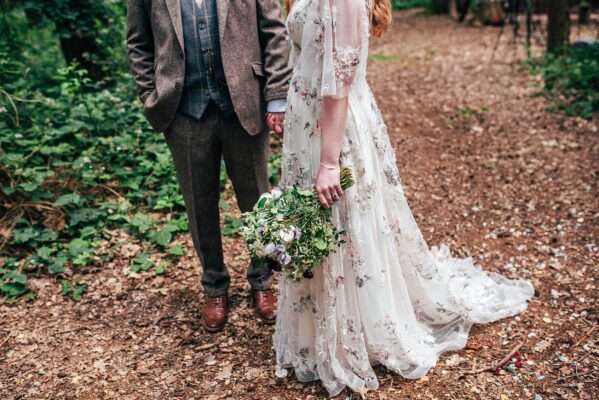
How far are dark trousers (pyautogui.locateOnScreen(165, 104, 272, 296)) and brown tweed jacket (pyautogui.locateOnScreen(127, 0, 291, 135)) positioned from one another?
0.37 ft

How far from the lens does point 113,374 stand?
2717 mm

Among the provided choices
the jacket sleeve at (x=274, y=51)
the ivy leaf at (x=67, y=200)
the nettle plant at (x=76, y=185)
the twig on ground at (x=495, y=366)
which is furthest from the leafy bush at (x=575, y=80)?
the ivy leaf at (x=67, y=200)

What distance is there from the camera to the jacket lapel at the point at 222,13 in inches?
95.0

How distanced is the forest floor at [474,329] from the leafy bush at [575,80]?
0.28 metres

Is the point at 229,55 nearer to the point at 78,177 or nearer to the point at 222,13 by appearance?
the point at 222,13

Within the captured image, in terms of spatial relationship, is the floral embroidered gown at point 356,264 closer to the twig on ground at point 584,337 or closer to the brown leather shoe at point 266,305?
the brown leather shoe at point 266,305

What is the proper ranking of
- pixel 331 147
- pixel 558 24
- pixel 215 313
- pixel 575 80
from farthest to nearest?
pixel 558 24 < pixel 575 80 < pixel 215 313 < pixel 331 147

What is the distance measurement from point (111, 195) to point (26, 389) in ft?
5.97

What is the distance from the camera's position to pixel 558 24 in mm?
7344

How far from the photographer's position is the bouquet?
2082 mm

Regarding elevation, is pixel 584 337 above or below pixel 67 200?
below

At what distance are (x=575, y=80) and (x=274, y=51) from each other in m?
4.92

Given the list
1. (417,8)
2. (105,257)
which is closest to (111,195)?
(105,257)

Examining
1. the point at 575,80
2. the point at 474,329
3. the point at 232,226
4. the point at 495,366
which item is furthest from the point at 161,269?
the point at 575,80
